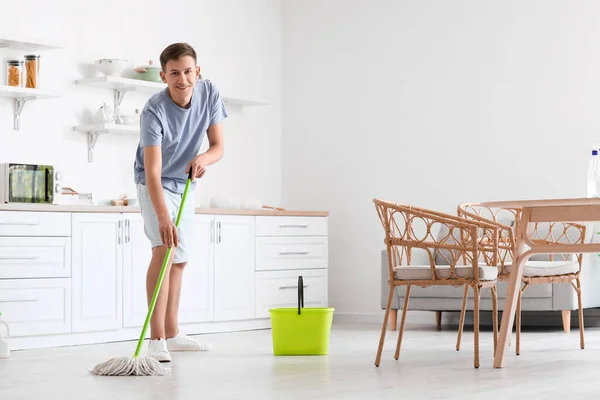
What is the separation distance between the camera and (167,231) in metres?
3.59

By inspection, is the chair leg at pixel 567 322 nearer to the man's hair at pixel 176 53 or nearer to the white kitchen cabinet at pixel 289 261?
the white kitchen cabinet at pixel 289 261

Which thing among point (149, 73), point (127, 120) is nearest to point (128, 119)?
point (127, 120)

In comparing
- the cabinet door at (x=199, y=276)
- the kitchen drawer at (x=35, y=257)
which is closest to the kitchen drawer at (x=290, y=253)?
the cabinet door at (x=199, y=276)

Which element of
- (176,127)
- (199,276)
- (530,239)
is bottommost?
(199,276)

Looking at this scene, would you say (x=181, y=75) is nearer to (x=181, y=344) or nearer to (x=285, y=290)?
(x=181, y=344)

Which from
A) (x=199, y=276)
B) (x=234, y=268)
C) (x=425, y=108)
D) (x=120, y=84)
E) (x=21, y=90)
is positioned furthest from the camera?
(x=425, y=108)

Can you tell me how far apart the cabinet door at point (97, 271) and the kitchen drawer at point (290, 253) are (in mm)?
1070

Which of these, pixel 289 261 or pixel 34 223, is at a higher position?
pixel 34 223

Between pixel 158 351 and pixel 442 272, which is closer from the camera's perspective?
pixel 442 272

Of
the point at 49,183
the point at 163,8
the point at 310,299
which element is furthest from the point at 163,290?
the point at 163,8

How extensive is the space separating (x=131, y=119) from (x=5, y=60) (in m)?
0.79

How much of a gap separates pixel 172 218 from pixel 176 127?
0.36 m

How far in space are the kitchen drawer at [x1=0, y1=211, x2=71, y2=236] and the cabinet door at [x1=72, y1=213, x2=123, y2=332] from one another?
0.23 ft

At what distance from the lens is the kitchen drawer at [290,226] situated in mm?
6008
